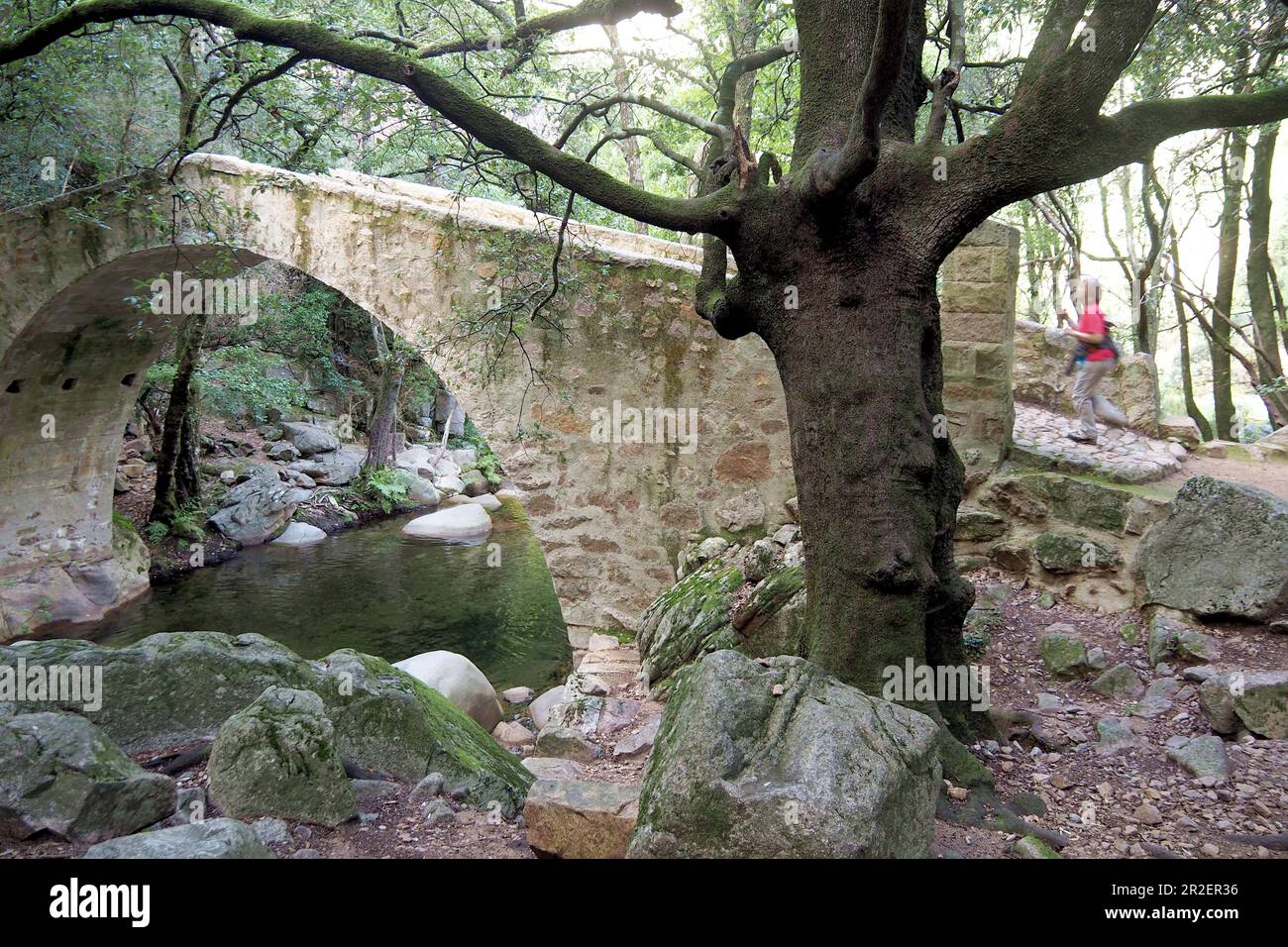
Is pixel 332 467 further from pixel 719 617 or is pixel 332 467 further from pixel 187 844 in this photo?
pixel 187 844

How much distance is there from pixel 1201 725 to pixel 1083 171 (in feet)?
7.02

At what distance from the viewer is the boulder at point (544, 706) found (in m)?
4.76

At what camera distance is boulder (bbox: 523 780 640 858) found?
6.88 feet

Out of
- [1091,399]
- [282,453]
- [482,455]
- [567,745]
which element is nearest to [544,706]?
[567,745]

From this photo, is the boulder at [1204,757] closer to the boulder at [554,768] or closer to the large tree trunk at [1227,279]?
the boulder at [554,768]

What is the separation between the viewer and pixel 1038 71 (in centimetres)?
246

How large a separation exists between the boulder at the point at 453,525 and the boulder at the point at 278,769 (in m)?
8.42

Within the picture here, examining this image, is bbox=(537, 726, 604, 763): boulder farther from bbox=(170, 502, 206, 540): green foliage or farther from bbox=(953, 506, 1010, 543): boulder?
bbox=(170, 502, 206, 540): green foliage

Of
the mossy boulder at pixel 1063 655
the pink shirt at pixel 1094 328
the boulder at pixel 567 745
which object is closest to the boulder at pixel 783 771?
the boulder at pixel 567 745

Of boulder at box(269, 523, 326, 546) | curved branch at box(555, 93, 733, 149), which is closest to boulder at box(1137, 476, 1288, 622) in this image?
curved branch at box(555, 93, 733, 149)

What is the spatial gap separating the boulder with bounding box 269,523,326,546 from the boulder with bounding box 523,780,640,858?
8.78 meters

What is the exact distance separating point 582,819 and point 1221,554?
10.4 feet

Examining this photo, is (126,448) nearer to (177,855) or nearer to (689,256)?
(689,256)
